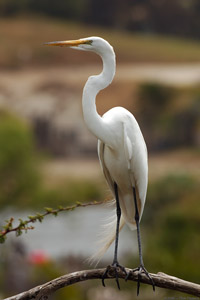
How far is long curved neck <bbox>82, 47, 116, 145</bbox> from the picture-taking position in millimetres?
3889

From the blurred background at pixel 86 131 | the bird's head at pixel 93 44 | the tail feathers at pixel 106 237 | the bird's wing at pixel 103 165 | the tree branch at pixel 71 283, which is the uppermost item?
the bird's head at pixel 93 44

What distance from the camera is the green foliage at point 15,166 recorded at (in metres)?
21.6

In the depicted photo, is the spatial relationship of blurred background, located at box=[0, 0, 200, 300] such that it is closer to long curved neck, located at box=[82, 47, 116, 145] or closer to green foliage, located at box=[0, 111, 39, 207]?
green foliage, located at box=[0, 111, 39, 207]

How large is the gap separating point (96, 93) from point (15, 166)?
17.9 m

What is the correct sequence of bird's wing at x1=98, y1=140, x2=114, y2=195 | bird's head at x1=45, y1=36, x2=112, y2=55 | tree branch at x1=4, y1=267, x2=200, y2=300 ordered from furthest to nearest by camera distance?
bird's wing at x1=98, y1=140, x2=114, y2=195
bird's head at x1=45, y1=36, x2=112, y2=55
tree branch at x1=4, y1=267, x2=200, y2=300

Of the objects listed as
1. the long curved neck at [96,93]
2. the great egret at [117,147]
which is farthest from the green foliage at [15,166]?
the long curved neck at [96,93]

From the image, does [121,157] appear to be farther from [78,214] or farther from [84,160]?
[84,160]

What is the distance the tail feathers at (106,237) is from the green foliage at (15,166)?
1685 centimetres

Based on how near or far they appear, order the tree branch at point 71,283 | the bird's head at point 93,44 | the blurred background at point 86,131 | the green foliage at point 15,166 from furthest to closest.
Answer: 1. the green foliage at point 15,166
2. the blurred background at point 86,131
3. the bird's head at point 93,44
4. the tree branch at point 71,283

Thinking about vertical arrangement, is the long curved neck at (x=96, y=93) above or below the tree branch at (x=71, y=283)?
above

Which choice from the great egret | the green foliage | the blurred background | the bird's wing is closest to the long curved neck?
the great egret

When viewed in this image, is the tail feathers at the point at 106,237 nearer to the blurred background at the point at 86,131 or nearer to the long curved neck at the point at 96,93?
the long curved neck at the point at 96,93

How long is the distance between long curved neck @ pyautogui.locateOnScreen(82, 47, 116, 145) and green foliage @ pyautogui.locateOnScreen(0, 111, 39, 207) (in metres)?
17.6

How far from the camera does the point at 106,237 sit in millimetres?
4625
